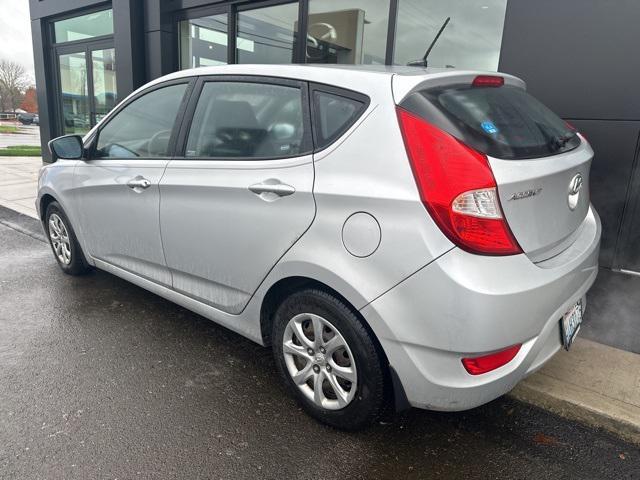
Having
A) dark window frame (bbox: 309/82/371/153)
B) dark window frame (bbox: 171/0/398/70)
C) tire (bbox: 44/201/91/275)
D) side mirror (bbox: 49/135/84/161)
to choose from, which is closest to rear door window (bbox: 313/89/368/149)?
dark window frame (bbox: 309/82/371/153)

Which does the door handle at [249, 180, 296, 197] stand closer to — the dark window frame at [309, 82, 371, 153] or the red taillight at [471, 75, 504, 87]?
the dark window frame at [309, 82, 371, 153]

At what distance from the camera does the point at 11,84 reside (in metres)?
52.2

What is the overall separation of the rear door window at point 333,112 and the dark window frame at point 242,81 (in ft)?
0.15

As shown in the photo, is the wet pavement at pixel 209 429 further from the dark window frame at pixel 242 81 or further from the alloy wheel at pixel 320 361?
the dark window frame at pixel 242 81

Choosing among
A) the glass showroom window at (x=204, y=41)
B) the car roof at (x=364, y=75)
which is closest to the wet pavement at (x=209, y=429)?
the car roof at (x=364, y=75)

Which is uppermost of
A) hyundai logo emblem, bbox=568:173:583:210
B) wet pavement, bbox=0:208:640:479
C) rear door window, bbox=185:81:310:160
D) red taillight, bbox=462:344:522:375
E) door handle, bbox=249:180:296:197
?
rear door window, bbox=185:81:310:160

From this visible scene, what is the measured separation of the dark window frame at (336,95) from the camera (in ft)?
6.93

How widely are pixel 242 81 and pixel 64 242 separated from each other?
2.44 meters

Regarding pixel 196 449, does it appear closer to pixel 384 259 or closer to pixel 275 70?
pixel 384 259

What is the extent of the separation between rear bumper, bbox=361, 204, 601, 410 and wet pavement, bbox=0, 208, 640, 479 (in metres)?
0.42

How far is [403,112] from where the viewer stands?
78.3 inches

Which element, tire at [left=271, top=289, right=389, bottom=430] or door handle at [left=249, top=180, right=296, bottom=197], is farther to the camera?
door handle at [left=249, top=180, right=296, bottom=197]

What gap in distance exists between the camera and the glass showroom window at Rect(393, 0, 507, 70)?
4875 millimetres

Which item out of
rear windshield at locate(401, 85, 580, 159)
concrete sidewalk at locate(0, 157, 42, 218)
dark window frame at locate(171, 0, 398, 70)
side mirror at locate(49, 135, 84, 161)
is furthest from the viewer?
concrete sidewalk at locate(0, 157, 42, 218)
